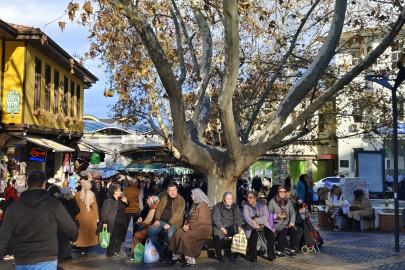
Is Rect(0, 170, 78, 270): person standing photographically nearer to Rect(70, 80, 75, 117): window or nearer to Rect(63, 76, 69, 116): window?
Rect(63, 76, 69, 116): window

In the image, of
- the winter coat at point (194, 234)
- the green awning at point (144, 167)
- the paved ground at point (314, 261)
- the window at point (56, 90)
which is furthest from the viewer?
the green awning at point (144, 167)

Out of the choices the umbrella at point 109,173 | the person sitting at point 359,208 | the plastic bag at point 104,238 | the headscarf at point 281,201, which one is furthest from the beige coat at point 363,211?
the umbrella at point 109,173

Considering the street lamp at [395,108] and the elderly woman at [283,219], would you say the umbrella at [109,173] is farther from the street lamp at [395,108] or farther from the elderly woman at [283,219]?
the street lamp at [395,108]

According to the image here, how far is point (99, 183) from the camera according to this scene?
22.8 metres

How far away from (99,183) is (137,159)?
1138 cm

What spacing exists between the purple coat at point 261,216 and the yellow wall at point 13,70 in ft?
35.0

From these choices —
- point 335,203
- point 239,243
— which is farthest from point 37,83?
point 239,243

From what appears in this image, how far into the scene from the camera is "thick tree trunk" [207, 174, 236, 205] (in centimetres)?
1121

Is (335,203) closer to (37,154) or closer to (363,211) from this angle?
(363,211)

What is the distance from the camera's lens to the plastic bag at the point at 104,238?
10242mm

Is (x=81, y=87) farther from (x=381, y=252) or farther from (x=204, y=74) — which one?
(x=381, y=252)

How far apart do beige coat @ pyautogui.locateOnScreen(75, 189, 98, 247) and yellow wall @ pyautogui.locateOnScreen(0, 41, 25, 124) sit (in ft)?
26.3

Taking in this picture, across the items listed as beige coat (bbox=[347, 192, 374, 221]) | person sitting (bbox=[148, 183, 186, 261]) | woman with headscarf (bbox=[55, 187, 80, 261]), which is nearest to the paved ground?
woman with headscarf (bbox=[55, 187, 80, 261])

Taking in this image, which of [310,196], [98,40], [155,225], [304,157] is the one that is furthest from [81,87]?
[304,157]
